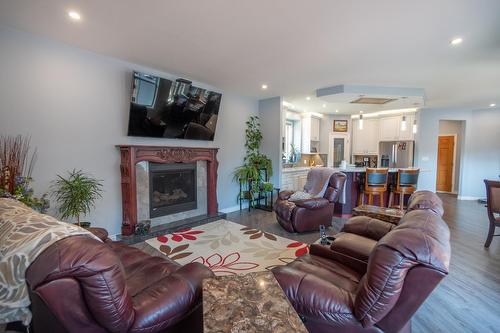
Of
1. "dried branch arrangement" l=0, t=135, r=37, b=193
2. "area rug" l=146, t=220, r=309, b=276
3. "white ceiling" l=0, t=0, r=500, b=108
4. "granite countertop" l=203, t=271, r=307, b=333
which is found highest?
"white ceiling" l=0, t=0, r=500, b=108

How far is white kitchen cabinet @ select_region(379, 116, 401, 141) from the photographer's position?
272 inches

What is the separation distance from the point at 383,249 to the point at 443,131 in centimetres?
907

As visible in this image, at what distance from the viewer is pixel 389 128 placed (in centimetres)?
703

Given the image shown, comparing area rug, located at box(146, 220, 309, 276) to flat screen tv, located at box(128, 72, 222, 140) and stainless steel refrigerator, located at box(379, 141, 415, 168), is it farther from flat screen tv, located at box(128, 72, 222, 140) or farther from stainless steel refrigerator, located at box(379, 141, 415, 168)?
stainless steel refrigerator, located at box(379, 141, 415, 168)

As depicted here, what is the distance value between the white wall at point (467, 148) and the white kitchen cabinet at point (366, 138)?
1082 mm

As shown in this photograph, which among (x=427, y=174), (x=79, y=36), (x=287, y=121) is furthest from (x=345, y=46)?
(x=427, y=174)

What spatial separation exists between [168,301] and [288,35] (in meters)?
2.69

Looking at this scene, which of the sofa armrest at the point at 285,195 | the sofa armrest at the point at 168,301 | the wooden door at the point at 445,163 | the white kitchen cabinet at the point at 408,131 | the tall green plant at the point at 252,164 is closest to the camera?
the sofa armrest at the point at 168,301

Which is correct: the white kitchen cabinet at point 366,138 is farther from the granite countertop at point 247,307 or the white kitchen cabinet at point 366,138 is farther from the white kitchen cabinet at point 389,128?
the granite countertop at point 247,307

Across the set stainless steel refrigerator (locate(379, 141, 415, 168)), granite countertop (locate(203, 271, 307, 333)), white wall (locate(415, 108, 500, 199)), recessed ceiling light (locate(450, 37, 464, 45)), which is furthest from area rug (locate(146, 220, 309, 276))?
white wall (locate(415, 108, 500, 199))

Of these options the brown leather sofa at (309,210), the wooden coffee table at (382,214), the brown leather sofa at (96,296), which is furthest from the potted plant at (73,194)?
the wooden coffee table at (382,214)

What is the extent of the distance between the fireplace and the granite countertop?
3078 mm

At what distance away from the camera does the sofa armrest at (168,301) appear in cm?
120

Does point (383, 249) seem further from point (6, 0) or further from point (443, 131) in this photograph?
point (443, 131)
